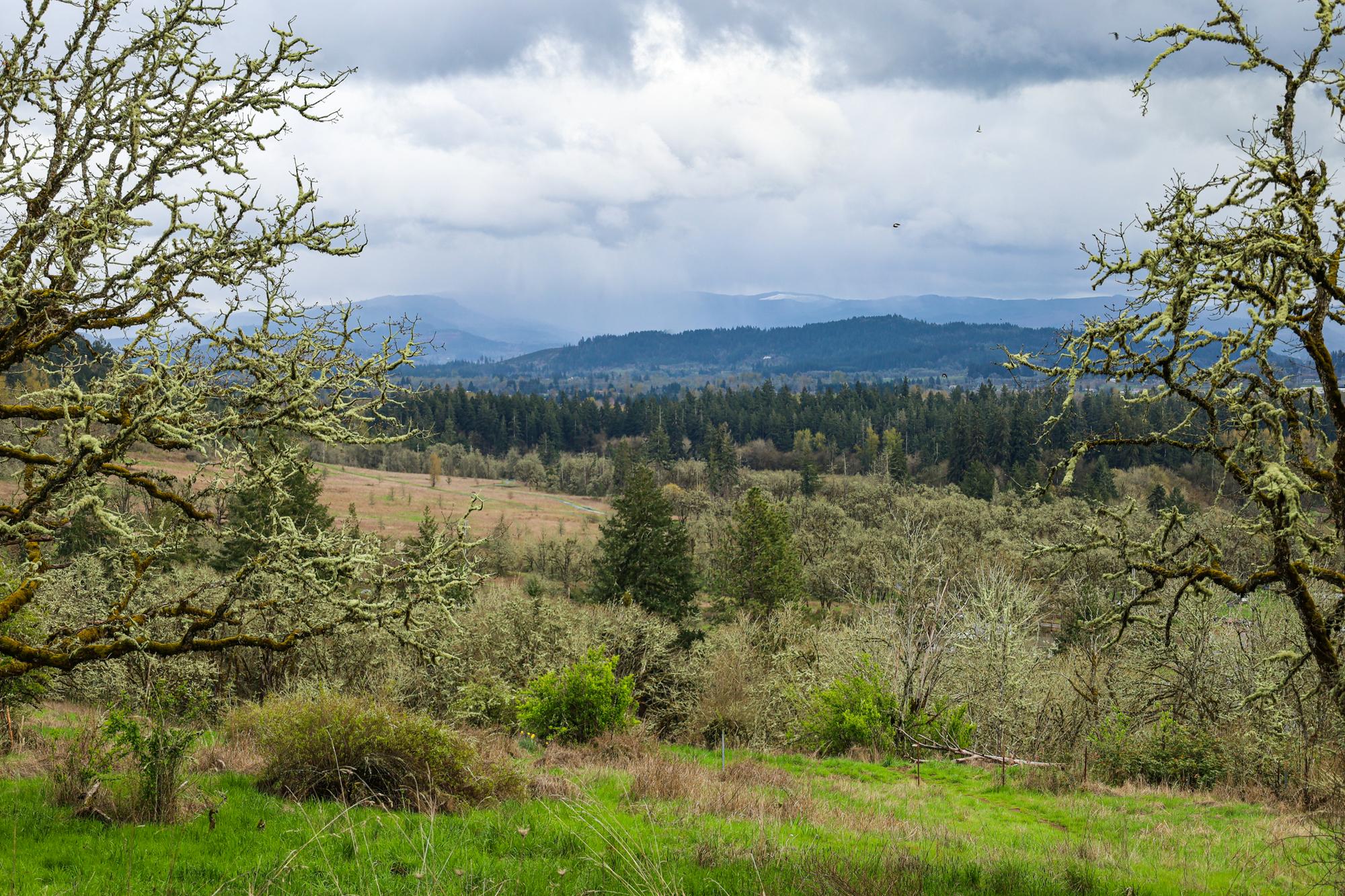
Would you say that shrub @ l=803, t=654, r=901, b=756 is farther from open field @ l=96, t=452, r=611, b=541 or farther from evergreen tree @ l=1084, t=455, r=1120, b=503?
evergreen tree @ l=1084, t=455, r=1120, b=503

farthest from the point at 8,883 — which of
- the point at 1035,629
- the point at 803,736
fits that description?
the point at 1035,629

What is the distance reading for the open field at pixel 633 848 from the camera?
5855 millimetres

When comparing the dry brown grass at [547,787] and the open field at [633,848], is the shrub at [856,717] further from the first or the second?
the dry brown grass at [547,787]

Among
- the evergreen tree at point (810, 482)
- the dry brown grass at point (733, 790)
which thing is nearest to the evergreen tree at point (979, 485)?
the evergreen tree at point (810, 482)

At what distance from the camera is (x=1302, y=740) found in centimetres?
1476

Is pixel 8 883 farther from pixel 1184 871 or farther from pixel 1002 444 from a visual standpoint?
pixel 1002 444

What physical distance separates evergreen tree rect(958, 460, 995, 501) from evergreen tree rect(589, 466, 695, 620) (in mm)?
54675

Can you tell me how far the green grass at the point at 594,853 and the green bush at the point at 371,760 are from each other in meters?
0.43

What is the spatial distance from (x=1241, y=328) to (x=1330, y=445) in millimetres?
1548

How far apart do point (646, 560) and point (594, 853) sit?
116 feet

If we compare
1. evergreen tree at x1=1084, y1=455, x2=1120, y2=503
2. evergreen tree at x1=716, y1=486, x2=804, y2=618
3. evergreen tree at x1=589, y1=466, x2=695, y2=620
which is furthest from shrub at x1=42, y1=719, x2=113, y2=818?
evergreen tree at x1=1084, y1=455, x2=1120, y2=503

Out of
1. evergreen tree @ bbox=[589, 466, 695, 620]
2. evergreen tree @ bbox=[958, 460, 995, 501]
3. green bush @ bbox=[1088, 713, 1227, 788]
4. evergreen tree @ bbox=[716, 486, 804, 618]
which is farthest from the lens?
evergreen tree @ bbox=[958, 460, 995, 501]

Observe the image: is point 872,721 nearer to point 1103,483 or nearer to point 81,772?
point 81,772

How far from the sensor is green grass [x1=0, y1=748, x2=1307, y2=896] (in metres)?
5.82
